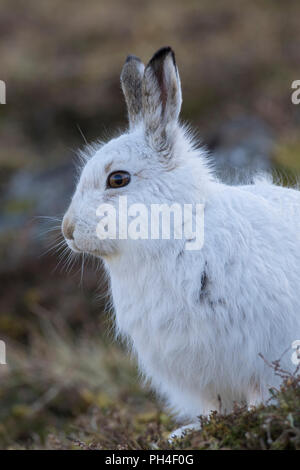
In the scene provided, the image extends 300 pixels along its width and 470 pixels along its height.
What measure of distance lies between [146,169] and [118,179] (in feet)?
0.58

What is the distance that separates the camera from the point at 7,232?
950 cm

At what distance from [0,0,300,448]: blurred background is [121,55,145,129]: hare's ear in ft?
3.76

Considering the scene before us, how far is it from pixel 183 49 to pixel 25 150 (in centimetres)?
515

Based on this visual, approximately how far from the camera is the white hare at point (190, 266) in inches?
142

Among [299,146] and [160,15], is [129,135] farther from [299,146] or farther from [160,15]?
[160,15]

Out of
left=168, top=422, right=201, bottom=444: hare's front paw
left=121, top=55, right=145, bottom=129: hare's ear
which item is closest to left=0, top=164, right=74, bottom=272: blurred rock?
left=121, top=55, right=145, bottom=129: hare's ear

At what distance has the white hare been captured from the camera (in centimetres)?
361

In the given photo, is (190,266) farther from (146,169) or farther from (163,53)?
(163,53)

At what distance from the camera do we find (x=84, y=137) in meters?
5.14

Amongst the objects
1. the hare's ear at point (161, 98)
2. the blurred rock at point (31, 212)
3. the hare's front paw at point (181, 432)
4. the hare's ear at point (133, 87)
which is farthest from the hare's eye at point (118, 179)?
the blurred rock at point (31, 212)

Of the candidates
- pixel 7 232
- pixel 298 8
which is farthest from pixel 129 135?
pixel 298 8

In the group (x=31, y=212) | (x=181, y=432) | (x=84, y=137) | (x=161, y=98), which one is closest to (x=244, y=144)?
(x=31, y=212)

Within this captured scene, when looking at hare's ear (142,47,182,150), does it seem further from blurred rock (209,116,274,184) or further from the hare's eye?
blurred rock (209,116,274,184)

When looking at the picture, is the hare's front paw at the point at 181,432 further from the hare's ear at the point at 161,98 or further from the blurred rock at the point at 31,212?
the blurred rock at the point at 31,212
